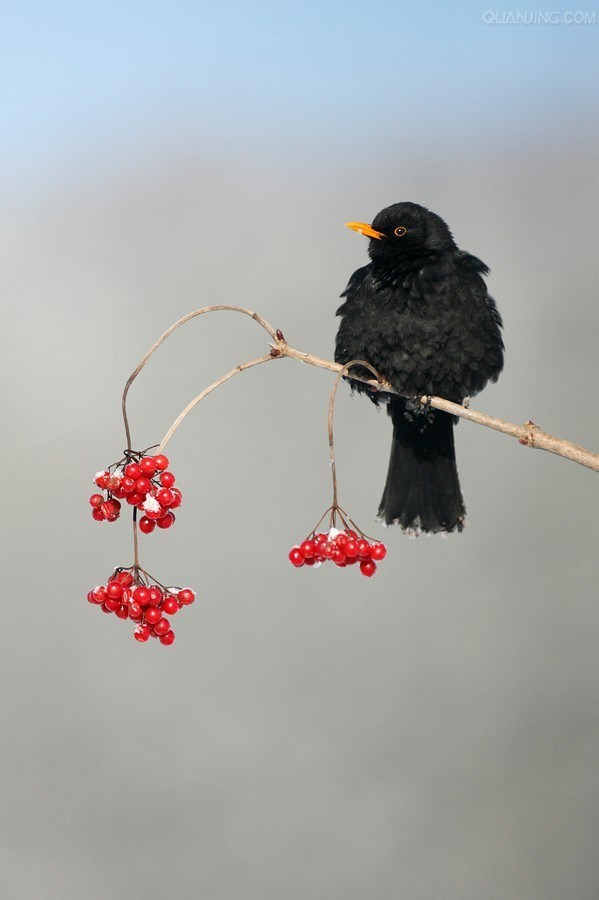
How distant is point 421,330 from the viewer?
3133mm

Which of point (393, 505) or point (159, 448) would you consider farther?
point (393, 505)

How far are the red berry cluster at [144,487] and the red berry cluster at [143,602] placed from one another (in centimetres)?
14

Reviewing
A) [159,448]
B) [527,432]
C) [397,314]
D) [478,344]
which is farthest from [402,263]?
[159,448]

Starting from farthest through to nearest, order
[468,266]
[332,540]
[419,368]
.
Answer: [468,266] < [419,368] < [332,540]

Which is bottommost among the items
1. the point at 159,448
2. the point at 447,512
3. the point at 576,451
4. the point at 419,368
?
the point at 576,451

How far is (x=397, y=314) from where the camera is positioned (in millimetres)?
3137

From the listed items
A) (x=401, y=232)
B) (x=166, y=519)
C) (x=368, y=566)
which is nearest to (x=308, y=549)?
(x=368, y=566)

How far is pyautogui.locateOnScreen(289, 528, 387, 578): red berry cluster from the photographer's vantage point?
214 cm

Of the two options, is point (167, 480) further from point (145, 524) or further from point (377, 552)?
point (377, 552)

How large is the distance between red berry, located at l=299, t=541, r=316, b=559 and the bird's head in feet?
4.35

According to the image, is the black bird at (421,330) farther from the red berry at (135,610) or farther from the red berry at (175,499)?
the red berry at (135,610)

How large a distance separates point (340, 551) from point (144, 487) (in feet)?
1.52

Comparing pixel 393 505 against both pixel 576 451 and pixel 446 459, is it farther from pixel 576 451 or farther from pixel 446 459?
pixel 576 451

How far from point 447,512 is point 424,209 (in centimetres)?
102
